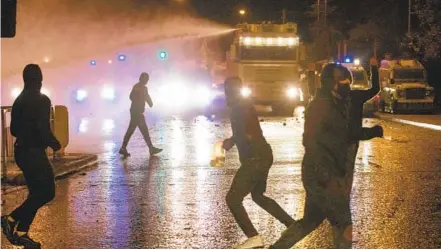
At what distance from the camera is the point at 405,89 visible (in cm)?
3181

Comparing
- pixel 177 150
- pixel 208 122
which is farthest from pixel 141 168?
pixel 208 122

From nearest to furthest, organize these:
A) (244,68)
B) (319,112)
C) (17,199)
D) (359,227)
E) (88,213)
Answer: (319,112), (359,227), (88,213), (17,199), (244,68)

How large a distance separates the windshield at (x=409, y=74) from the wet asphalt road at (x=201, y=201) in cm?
1451

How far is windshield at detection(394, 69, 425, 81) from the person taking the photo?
32.9 m

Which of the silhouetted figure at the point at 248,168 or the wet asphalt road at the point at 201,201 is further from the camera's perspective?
the wet asphalt road at the point at 201,201

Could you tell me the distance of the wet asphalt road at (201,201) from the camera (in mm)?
8062

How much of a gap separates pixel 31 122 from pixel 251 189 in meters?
2.45

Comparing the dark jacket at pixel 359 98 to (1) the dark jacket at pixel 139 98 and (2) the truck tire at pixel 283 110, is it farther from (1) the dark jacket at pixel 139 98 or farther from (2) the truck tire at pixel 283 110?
(2) the truck tire at pixel 283 110

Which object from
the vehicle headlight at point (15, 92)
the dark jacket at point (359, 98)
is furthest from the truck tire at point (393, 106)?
the dark jacket at point (359, 98)

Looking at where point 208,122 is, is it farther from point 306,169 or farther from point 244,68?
point 306,169

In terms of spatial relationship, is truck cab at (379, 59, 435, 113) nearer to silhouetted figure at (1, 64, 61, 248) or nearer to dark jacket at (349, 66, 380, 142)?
dark jacket at (349, 66, 380, 142)

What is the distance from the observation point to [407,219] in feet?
29.6

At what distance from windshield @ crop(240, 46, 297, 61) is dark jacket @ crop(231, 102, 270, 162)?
23367 mm

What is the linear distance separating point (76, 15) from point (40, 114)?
40.3 meters
